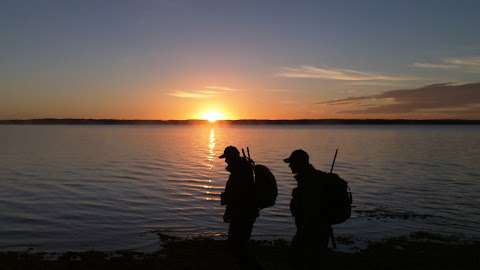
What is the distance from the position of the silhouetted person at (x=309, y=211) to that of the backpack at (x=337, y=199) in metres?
0.08

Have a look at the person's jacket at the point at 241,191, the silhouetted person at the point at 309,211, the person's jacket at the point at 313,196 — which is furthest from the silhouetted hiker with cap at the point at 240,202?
the person's jacket at the point at 313,196

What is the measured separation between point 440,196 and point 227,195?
69.7 feet

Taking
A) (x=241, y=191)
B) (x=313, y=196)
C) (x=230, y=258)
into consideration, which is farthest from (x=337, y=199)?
(x=230, y=258)

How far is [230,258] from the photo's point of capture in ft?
39.3

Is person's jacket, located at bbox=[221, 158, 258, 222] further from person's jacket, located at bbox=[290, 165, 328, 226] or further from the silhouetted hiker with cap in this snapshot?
person's jacket, located at bbox=[290, 165, 328, 226]

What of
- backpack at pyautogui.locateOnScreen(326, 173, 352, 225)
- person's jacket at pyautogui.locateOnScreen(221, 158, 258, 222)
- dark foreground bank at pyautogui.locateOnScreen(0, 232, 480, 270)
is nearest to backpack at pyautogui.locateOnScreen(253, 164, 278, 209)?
person's jacket at pyautogui.locateOnScreen(221, 158, 258, 222)

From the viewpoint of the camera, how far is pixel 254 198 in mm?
8305

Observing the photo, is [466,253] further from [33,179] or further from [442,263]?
[33,179]

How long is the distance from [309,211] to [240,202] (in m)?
1.83

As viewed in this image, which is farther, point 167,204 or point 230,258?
point 167,204

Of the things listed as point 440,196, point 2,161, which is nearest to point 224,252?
point 440,196

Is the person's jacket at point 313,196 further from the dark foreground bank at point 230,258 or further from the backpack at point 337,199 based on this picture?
the dark foreground bank at point 230,258

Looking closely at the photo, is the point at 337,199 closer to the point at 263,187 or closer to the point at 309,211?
the point at 309,211

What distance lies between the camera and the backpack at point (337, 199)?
6891 millimetres
